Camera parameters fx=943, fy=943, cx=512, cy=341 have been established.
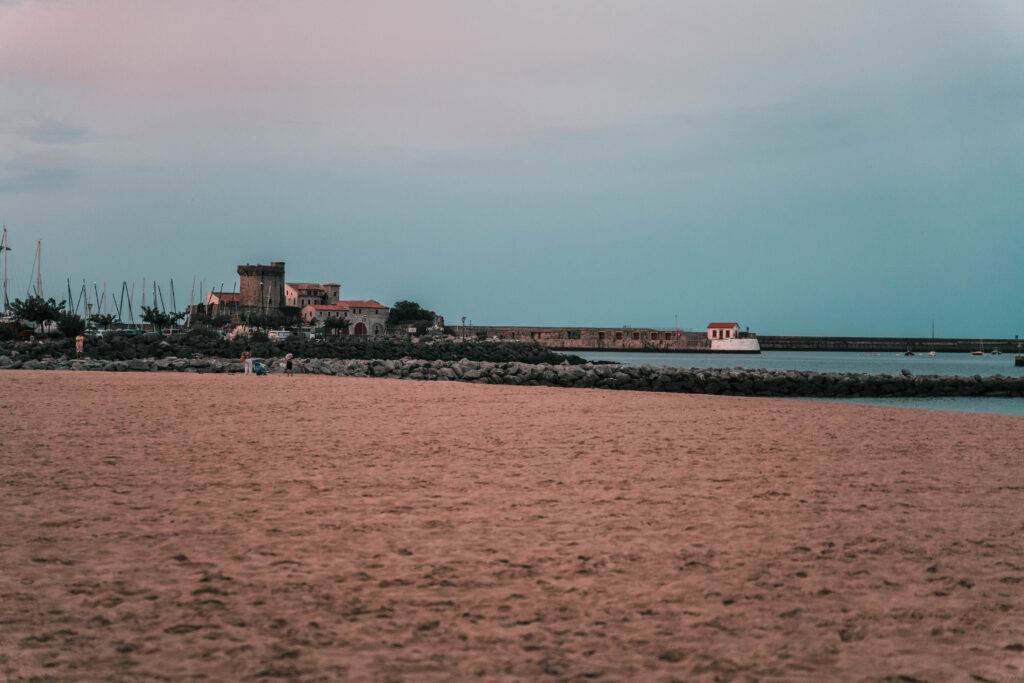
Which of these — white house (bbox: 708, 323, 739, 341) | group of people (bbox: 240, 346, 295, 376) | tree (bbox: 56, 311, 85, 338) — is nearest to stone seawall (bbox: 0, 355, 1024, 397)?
group of people (bbox: 240, 346, 295, 376)

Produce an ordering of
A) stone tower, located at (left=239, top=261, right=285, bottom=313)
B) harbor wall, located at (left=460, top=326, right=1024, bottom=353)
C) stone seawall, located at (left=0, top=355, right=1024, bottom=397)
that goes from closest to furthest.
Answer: stone seawall, located at (left=0, top=355, right=1024, bottom=397), stone tower, located at (left=239, top=261, right=285, bottom=313), harbor wall, located at (left=460, top=326, right=1024, bottom=353)

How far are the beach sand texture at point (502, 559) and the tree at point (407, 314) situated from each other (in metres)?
95.8

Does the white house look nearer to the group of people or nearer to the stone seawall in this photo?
the stone seawall

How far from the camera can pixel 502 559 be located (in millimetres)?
5102

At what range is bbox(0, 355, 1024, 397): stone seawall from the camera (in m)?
28.4

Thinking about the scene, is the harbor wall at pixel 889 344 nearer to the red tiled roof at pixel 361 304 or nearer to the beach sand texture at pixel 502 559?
the red tiled roof at pixel 361 304

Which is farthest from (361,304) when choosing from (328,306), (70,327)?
(70,327)

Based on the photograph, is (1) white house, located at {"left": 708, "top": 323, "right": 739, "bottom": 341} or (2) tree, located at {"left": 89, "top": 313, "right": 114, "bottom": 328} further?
(1) white house, located at {"left": 708, "top": 323, "right": 739, "bottom": 341}

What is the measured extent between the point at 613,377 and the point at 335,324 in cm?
6626

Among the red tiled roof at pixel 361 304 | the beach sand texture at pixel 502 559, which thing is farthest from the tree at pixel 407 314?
the beach sand texture at pixel 502 559

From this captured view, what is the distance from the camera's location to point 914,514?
6.61m

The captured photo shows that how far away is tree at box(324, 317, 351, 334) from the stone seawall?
2324 inches

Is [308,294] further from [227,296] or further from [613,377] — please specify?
[613,377]

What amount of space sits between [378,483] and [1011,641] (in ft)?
16.0
